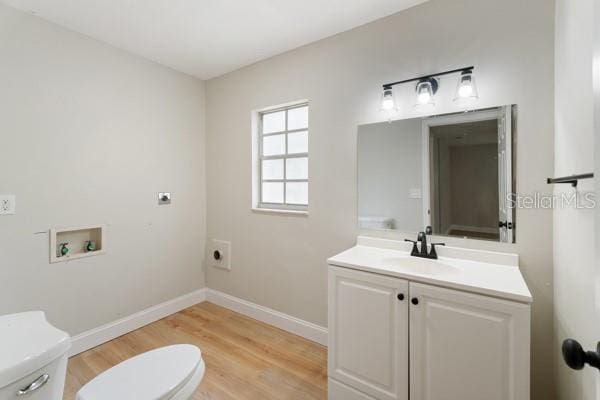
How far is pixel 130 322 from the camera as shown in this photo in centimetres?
246

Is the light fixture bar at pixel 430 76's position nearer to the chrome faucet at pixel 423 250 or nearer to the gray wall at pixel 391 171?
the gray wall at pixel 391 171

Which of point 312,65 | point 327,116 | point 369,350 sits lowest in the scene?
point 369,350

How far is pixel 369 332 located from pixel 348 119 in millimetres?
1484

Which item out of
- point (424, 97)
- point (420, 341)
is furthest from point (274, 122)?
point (420, 341)

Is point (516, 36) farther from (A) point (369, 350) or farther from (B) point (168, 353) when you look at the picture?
(B) point (168, 353)

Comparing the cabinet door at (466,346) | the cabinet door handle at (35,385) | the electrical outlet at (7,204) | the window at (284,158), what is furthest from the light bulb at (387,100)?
the electrical outlet at (7,204)

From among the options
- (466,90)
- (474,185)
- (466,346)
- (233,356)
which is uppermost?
(466,90)

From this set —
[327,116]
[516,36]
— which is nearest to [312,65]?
[327,116]

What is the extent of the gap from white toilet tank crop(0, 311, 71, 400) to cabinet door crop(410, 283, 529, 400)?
165 centimetres

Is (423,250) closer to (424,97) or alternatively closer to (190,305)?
(424,97)

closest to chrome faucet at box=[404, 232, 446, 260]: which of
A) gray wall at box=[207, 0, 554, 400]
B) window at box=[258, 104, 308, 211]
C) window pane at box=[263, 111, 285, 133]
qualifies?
gray wall at box=[207, 0, 554, 400]

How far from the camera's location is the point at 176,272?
2.86 m

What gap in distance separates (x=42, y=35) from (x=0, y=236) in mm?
1435

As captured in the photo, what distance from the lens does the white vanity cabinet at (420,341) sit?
116 centimetres
